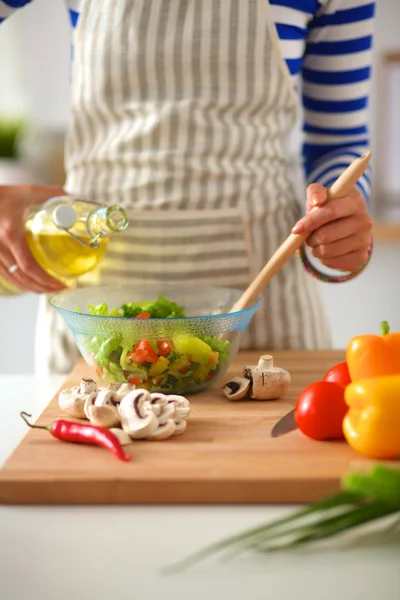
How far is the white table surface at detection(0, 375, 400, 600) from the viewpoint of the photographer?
1.89ft

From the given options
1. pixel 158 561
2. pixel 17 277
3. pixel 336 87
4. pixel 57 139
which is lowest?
pixel 158 561

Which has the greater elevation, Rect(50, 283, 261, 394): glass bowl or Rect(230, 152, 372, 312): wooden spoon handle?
Rect(230, 152, 372, 312): wooden spoon handle

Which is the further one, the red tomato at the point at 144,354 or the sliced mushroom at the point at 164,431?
the red tomato at the point at 144,354

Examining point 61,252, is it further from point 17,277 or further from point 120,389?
point 120,389

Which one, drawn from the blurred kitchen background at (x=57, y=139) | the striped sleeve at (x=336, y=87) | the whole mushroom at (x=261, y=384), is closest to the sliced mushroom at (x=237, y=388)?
the whole mushroom at (x=261, y=384)

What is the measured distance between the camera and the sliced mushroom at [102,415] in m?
0.81

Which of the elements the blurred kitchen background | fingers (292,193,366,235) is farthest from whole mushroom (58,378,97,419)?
the blurred kitchen background

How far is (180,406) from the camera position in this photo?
85 cm

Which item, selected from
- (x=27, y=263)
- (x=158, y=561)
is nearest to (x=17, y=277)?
(x=27, y=263)

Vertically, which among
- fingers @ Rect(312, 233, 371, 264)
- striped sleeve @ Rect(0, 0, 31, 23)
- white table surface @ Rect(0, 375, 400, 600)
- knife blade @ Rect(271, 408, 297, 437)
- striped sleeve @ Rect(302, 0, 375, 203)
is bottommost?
white table surface @ Rect(0, 375, 400, 600)

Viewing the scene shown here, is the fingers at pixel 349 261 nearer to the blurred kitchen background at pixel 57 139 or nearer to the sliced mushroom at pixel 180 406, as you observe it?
the sliced mushroom at pixel 180 406

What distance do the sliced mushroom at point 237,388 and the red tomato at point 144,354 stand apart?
0.10 meters

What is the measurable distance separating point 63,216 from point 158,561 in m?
0.55

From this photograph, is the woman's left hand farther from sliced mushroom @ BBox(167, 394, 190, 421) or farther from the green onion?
the green onion
